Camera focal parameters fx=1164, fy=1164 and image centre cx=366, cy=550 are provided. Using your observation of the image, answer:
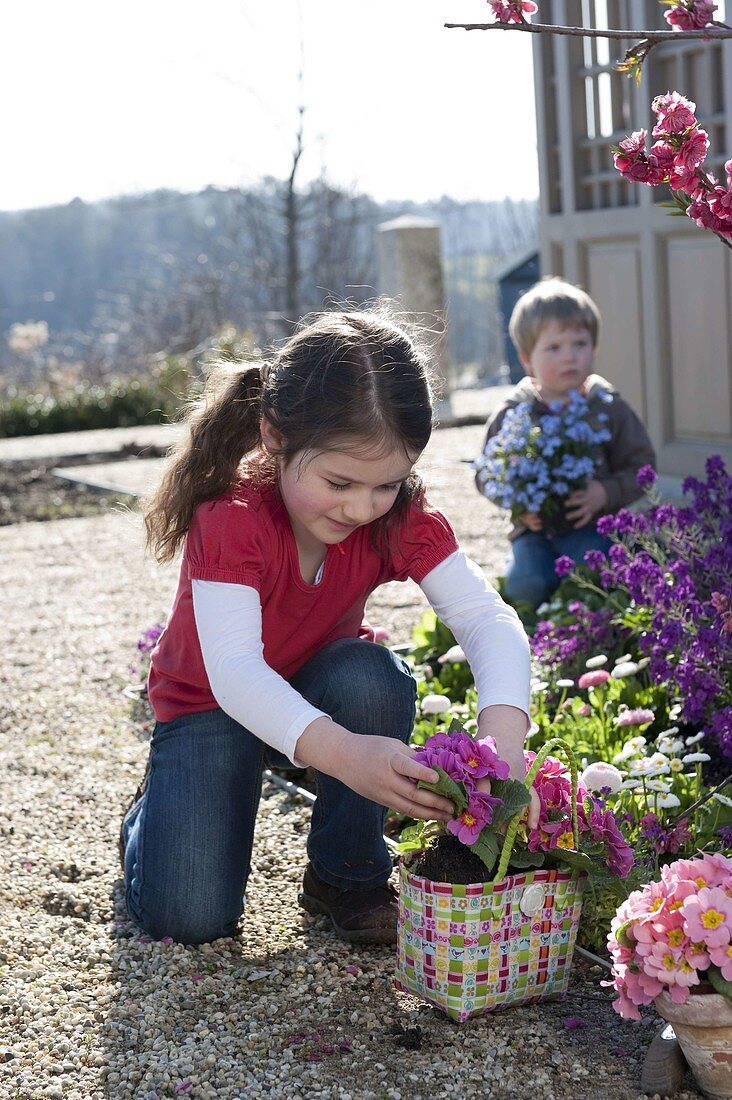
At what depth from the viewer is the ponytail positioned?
217cm

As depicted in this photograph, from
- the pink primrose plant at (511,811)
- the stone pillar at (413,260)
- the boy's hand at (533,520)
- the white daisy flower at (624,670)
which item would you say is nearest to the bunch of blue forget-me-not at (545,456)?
the boy's hand at (533,520)

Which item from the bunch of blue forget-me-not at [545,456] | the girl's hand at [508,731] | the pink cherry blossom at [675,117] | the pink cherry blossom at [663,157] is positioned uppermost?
the pink cherry blossom at [675,117]

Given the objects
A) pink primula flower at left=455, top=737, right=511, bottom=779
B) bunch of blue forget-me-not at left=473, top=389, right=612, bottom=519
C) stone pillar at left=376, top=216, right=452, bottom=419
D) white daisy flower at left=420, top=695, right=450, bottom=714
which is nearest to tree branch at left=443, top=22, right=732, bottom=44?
pink primula flower at left=455, top=737, right=511, bottom=779

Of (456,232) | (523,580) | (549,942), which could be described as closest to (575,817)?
(549,942)

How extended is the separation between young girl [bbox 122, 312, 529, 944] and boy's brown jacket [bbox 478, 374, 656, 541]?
1.55 m

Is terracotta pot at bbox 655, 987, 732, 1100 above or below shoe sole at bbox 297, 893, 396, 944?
above

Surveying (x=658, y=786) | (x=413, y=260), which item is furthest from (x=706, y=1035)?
(x=413, y=260)

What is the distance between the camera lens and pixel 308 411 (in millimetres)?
1975

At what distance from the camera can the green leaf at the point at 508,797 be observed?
5.62 feet

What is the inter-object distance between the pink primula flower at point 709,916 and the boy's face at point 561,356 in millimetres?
2412

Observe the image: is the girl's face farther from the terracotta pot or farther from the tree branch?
the terracotta pot

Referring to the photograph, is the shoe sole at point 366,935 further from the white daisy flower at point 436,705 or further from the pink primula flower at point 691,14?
the pink primula flower at point 691,14

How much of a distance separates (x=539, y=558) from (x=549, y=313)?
77 centimetres

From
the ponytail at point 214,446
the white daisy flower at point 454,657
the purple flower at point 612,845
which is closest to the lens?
the purple flower at point 612,845
